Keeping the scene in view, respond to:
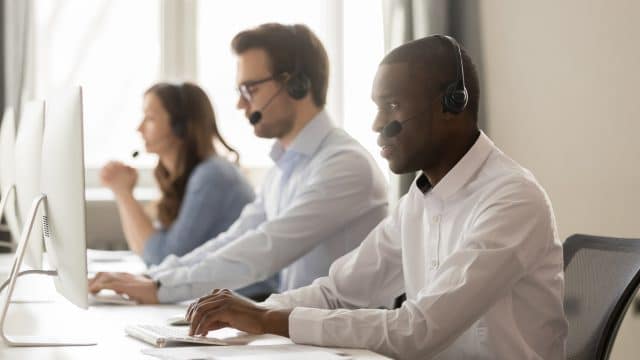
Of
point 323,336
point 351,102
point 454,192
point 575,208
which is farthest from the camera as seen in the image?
point 351,102

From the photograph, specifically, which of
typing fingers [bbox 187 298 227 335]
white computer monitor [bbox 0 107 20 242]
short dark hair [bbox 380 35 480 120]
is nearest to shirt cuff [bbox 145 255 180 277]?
white computer monitor [bbox 0 107 20 242]

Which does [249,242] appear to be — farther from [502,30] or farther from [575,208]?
[502,30]

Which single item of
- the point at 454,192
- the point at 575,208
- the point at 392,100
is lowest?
the point at 575,208

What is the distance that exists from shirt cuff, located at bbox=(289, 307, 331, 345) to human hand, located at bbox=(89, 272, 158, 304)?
0.74 m

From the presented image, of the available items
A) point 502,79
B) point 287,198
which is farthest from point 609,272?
point 502,79

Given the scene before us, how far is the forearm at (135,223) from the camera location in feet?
10.6

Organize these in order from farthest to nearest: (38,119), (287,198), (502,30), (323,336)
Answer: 1. (502,30)
2. (287,198)
3. (38,119)
4. (323,336)

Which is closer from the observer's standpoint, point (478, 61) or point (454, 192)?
point (454, 192)

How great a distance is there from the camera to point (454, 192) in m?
1.62

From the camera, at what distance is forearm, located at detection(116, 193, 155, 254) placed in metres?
3.22

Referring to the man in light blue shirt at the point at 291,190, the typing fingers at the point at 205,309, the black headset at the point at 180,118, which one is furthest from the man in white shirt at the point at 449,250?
the black headset at the point at 180,118

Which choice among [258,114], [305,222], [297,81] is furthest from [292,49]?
[305,222]

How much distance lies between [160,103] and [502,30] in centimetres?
112

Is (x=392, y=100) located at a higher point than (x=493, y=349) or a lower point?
higher
